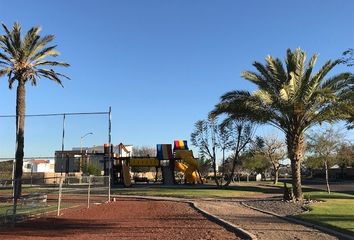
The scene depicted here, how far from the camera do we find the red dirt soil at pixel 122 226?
13.3m

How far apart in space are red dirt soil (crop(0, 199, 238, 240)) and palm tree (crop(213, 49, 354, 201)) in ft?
24.0

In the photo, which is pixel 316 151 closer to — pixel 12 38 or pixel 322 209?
pixel 322 209

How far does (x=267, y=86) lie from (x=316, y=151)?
17746 millimetres

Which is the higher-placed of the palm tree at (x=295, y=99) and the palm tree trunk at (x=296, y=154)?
the palm tree at (x=295, y=99)

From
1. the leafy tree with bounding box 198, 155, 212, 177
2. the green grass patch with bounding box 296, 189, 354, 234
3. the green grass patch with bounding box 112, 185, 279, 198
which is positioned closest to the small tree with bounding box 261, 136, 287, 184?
the leafy tree with bounding box 198, 155, 212, 177

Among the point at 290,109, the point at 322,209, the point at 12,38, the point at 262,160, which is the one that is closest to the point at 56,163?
the point at 12,38

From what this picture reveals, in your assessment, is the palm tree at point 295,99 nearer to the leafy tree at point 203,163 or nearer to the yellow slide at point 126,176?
the yellow slide at point 126,176

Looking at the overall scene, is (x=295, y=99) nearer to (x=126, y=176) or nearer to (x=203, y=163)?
(x=126, y=176)

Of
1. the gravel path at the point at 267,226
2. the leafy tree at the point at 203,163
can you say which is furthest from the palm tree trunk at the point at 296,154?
the leafy tree at the point at 203,163

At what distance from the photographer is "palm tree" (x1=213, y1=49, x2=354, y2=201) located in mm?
24359

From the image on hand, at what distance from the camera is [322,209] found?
19828mm

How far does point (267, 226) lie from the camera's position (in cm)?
1464

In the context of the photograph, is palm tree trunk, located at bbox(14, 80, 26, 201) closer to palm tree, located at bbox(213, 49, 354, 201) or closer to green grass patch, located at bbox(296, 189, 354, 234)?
palm tree, located at bbox(213, 49, 354, 201)

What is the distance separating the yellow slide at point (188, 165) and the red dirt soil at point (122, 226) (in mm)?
31181
